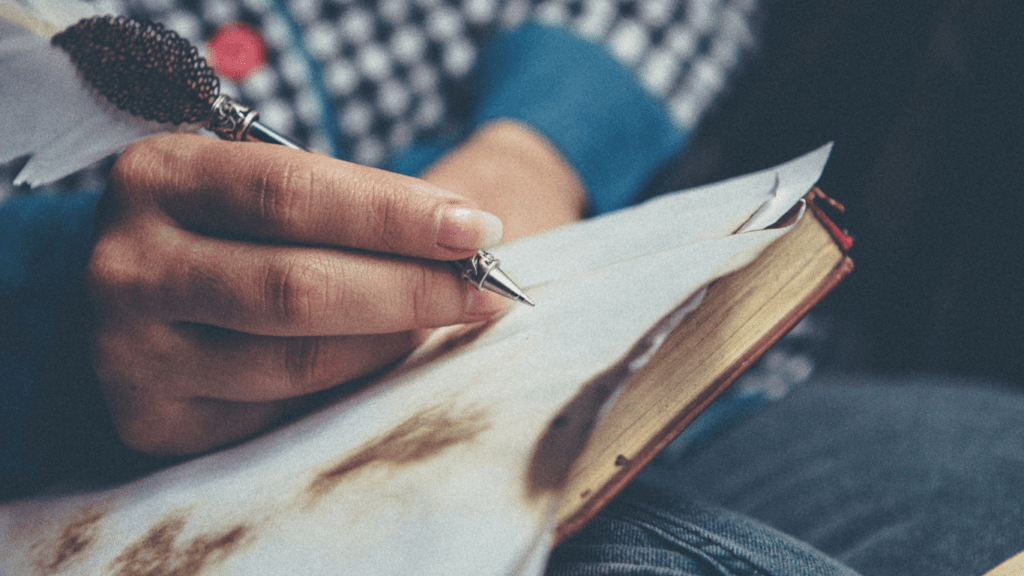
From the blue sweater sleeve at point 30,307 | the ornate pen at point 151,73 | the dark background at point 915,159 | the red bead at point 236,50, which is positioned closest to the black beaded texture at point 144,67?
the ornate pen at point 151,73

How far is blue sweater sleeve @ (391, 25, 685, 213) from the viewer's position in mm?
731

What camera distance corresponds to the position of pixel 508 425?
233 millimetres

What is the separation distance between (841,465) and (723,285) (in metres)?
0.30

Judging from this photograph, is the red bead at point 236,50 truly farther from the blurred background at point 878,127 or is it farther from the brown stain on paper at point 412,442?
the brown stain on paper at point 412,442

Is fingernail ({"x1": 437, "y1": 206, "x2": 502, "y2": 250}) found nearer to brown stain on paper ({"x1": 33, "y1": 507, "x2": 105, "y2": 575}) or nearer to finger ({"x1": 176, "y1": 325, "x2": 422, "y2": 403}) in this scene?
finger ({"x1": 176, "y1": 325, "x2": 422, "y2": 403})

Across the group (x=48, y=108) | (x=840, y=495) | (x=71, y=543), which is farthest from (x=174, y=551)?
(x=840, y=495)

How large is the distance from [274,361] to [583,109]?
1.90 ft

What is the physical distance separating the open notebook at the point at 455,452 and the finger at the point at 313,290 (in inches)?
1.2

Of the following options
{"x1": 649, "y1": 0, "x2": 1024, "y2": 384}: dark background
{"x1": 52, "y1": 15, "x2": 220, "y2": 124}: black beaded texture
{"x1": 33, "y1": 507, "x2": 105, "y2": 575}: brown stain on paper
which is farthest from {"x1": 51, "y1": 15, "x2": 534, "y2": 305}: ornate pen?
{"x1": 649, "y1": 0, "x2": 1024, "y2": 384}: dark background

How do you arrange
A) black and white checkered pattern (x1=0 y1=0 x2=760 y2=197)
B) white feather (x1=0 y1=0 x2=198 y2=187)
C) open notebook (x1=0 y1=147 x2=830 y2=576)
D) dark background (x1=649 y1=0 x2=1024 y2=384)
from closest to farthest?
1. open notebook (x1=0 y1=147 x2=830 y2=576)
2. white feather (x1=0 y1=0 x2=198 y2=187)
3. dark background (x1=649 y1=0 x2=1024 y2=384)
4. black and white checkered pattern (x1=0 y1=0 x2=760 y2=197)

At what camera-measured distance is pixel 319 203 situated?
0.90 feet

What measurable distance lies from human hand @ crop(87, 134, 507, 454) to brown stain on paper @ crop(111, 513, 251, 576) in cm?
6

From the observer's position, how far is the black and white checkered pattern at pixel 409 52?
0.76m

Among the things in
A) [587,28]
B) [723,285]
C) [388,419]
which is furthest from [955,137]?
[388,419]
